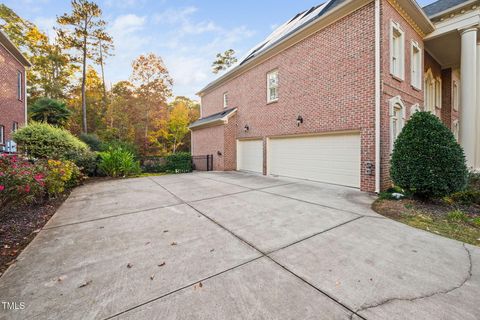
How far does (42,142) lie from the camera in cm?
846

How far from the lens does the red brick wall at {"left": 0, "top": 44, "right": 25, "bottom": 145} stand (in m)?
11.7

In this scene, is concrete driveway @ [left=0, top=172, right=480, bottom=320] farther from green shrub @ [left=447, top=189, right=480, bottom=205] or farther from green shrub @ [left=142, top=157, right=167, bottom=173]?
green shrub @ [left=142, top=157, right=167, bottom=173]

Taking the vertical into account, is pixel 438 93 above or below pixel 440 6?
below

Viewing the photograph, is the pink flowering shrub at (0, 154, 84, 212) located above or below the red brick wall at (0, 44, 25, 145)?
below

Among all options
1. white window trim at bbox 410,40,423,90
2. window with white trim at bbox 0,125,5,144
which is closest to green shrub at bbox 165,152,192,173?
window with white trim at bbox 0,125,5,144

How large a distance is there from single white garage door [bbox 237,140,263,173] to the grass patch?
20.2 ft

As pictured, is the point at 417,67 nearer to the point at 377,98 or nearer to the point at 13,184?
the point at 377,98

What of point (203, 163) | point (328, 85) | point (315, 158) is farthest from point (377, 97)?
point (203, 163)

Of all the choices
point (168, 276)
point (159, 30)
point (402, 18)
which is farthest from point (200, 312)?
point (159, 30)

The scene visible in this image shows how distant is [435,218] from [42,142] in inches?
512

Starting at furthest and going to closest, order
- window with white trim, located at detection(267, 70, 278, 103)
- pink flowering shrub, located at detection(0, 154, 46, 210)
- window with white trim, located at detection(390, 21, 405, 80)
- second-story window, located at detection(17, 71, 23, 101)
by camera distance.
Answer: second-story window, located at detection(17, 71, 23, 101) → window with white trim, located at detection(267, 70, 278, 103) → window with white trim, located at detection(390, 21, 405, 80) → pink flowering shrub, located at detection(0, 154, 46, 210)

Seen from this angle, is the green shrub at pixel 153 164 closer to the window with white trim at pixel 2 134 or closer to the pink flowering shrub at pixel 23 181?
the pink flowering shrub at pixel 23 181

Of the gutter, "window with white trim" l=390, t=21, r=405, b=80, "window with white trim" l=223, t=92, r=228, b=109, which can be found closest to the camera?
the gutter

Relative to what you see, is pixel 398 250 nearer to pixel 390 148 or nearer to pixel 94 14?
pixel 390 148
